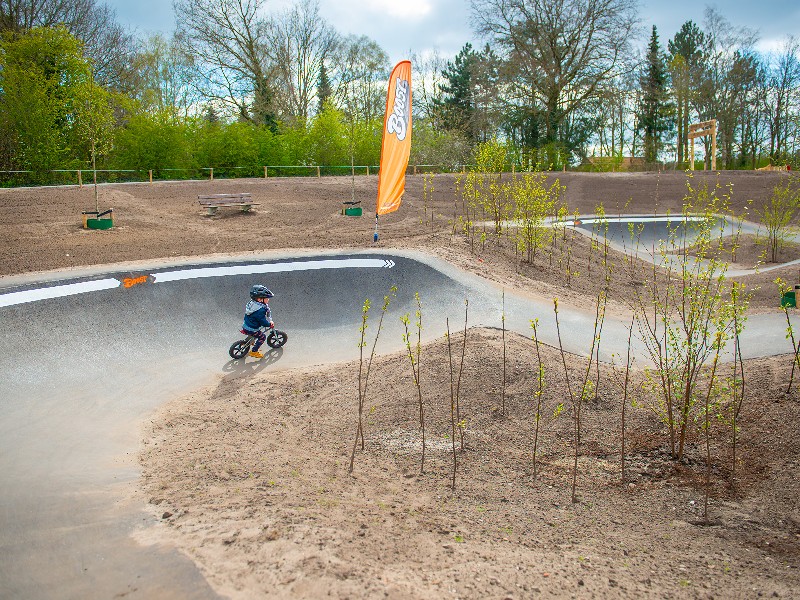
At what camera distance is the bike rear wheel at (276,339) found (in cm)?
1065

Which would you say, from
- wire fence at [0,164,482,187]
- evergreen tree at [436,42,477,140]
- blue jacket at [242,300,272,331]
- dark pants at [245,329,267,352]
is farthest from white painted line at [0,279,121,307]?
evergreen tree at [436,42,477,140]

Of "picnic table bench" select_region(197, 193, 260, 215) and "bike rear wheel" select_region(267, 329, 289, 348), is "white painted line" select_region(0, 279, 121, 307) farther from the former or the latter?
"picnic table bench" select_region(197, 193, 260, 215)

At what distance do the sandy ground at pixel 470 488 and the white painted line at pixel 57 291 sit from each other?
12.7ft

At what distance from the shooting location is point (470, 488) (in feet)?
19.8

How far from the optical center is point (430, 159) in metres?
38.7

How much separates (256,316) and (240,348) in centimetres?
66

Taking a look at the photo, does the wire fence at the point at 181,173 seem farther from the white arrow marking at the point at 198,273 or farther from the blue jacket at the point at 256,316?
the blue jacket at the point at 256,316

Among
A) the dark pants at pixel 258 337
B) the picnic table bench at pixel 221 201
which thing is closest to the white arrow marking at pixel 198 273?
the dark pants at pixel 258 337

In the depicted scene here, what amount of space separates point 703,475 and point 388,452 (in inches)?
132

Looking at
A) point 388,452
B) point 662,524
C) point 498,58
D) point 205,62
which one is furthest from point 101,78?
point 662,524

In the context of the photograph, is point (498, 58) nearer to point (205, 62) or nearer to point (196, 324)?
point (205, 62)

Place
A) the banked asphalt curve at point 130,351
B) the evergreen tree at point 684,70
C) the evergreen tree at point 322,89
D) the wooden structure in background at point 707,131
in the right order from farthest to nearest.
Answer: the evergreen tree at point 322,89 → the evergreen tree at point 684,70 → the wooden structure in background at point 707,131 → the banked asphalt curve at point 130,351

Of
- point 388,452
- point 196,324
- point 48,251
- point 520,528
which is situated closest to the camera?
point 520,528

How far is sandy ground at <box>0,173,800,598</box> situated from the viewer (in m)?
4.11
